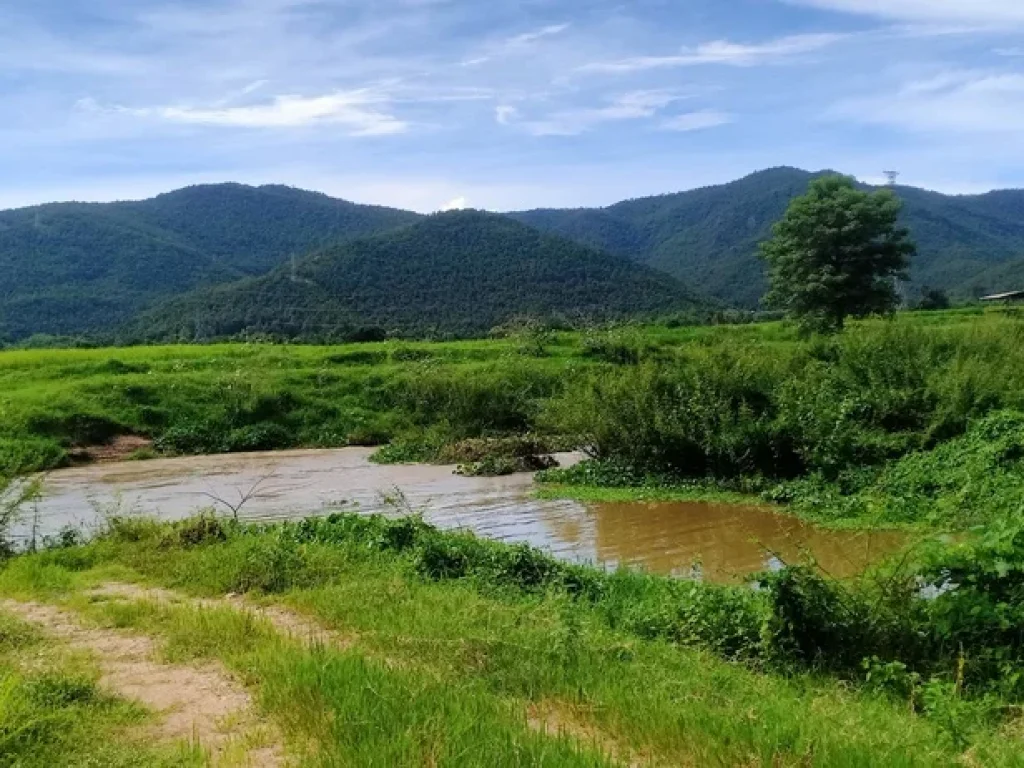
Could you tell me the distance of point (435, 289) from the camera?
8756 cm

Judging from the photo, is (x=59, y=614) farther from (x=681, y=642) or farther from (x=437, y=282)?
(x=437, y=282)

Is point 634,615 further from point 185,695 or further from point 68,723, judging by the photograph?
point 68,723

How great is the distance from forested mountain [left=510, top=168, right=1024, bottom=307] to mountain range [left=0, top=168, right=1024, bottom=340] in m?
0.57

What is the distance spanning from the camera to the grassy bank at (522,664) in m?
4.57

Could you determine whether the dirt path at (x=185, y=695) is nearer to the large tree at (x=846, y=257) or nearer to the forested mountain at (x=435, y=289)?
the large tree at (x=846, y=257)

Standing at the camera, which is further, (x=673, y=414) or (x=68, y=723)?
(x=673, y=414)

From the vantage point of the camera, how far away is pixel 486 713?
4879 millimetres

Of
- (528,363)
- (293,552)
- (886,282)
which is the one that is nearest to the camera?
(293,552)

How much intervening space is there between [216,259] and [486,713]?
14043 centimetres

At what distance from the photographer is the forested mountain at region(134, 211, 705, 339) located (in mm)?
72500

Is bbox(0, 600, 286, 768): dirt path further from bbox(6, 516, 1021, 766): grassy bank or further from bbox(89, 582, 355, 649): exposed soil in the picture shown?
bbox(89, 582, 355, 649): exposed soil

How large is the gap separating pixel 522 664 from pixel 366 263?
85.5 meters

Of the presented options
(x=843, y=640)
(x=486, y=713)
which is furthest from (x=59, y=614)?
(x=843, y=640)

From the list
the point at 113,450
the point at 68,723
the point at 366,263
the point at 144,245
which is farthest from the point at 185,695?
the point at 144,245
